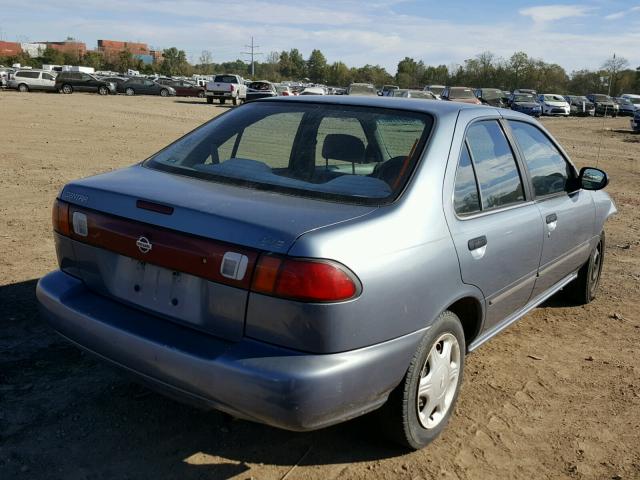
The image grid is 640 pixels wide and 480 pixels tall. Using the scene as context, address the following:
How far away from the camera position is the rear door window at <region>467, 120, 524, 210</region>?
135 inches

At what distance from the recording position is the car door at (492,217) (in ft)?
10.2

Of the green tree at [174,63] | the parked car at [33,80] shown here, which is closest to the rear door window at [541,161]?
the parked car at [33,80]

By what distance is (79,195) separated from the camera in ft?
9.90

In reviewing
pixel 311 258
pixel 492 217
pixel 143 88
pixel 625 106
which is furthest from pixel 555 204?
pixel 625 106

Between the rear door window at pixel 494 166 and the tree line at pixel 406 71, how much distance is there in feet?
262

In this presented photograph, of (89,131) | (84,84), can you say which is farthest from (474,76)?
(89,131)

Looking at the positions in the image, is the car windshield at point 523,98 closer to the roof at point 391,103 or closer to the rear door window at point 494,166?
the rear door window at point 494,166

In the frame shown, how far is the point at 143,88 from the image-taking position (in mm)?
48344

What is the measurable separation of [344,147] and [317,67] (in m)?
139

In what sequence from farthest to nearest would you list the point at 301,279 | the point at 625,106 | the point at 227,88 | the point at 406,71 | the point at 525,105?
the point at 406,71 → the point at 625,106 → the point at 525,105 → the point at 227,88 → the point at 301,279

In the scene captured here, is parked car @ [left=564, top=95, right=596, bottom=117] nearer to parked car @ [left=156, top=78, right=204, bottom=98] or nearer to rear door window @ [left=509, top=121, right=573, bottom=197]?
parked car @ [left=156, top=78, right=204, bottom=98]

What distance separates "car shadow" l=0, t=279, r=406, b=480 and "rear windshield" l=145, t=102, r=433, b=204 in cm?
108

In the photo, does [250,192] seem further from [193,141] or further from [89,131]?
[89,131]

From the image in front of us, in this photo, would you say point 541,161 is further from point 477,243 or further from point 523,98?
point 523,98
